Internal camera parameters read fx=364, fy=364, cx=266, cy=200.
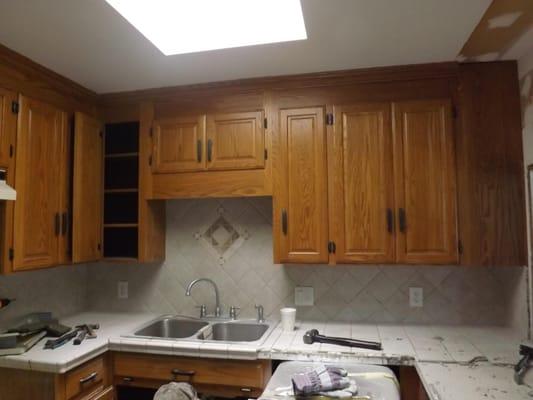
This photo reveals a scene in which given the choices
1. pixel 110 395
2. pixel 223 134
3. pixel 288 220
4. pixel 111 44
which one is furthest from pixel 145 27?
pixel 110 395

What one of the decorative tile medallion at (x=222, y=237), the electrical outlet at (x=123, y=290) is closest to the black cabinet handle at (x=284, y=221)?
the decorative tile medallion at (x=222, y=237)

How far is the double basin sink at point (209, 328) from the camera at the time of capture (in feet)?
Result: 7.53

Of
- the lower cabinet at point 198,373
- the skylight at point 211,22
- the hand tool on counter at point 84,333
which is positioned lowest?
the lower cabinet at point 198,373

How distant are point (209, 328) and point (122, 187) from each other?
1157 mm

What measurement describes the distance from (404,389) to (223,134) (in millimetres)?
1674

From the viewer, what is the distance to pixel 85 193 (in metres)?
2.25

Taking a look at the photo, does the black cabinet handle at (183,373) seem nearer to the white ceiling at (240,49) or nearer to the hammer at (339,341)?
the hammer at (339,341)

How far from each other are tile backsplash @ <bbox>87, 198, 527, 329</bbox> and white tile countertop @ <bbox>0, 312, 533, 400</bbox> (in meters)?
0.12

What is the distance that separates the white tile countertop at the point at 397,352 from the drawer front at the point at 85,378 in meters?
0.05

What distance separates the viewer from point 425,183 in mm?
1980

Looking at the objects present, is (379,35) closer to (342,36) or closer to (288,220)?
(342,36)

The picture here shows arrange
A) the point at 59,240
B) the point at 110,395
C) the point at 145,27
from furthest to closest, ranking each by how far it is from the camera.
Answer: the point at 59,240 < the point at 110,395 < the point at 145,27

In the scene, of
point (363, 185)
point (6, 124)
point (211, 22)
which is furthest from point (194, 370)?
point (211, 22)

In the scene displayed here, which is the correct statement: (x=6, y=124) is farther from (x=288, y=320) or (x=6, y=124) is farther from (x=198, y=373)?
(x=288, y=320)
